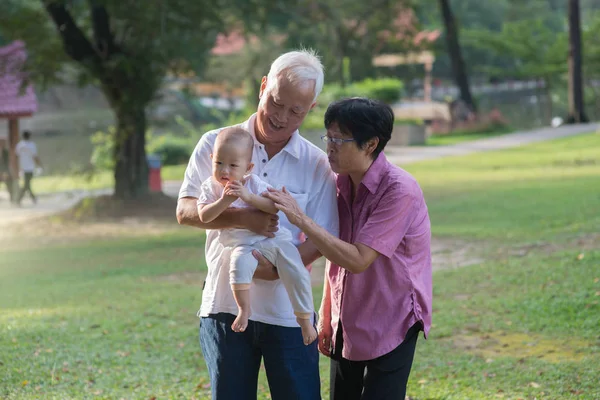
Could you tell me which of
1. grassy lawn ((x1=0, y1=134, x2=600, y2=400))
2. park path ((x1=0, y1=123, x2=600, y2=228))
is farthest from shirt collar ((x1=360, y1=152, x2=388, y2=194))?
park path ((x1=0, y1=123, x2=600, y2=228))

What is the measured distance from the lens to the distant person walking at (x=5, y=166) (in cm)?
1980

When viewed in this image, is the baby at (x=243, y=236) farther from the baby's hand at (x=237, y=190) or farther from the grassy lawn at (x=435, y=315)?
the grassy lawn at (x=435, y=315)

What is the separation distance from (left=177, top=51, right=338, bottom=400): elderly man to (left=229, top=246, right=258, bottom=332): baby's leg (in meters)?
0.05

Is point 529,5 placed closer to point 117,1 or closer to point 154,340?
point 117,1

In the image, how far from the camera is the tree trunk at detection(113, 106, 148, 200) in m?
16.9

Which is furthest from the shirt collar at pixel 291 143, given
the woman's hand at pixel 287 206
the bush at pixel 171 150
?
the bush at pixel 171 150

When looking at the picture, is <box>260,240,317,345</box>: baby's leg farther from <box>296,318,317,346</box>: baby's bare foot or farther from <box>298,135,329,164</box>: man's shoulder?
<box>298,135,329,164</box>: man's shoulder

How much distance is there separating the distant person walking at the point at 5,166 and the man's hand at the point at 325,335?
58.0 feet

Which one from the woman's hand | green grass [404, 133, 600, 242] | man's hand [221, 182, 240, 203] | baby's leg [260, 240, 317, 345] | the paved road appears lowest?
green grass [404, 133, 600, 242]

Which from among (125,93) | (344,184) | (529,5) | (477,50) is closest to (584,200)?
(125,93)

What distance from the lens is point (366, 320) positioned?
311 cm

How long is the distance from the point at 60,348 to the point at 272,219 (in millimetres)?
4138

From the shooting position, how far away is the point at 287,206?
2893mm

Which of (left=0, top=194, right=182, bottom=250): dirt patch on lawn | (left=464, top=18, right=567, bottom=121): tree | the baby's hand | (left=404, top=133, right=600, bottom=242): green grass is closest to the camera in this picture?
the baby's hand
